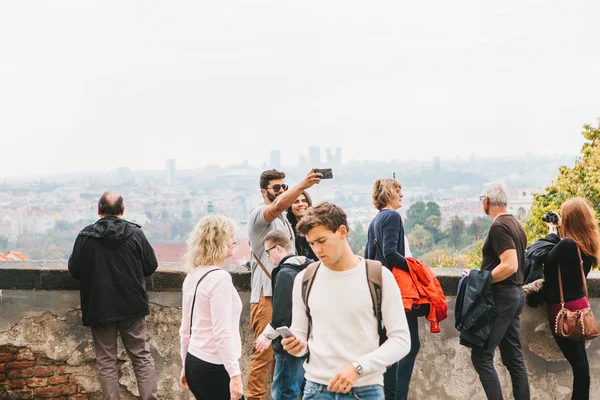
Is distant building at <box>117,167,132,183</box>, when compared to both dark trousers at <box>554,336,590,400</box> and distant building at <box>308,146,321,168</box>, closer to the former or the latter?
distant building at <box>308,146,321,168</box>

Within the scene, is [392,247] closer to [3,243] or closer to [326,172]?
[326,172]

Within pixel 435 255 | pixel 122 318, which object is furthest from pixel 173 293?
pixel 435 255

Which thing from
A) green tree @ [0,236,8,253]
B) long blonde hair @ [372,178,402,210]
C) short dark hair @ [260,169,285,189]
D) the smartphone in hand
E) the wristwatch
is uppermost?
short dark hair @ [260,169,285,189]

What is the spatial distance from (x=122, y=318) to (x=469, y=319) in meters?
2.17

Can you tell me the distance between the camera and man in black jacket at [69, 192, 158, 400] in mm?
4023

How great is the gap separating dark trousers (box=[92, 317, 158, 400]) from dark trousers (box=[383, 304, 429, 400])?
5.07 ft

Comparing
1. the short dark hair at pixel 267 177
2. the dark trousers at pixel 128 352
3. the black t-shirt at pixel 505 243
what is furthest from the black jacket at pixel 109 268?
the black t-shirt at pixel 505 243

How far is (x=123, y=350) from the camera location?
179 inches

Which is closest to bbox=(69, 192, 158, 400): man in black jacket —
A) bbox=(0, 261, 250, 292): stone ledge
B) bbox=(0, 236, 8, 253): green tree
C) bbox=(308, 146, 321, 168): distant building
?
bbox=(0, 261, 250, 292): stone ledge

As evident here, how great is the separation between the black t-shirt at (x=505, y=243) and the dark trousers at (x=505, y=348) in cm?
8

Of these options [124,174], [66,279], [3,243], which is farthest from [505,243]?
[124,174]

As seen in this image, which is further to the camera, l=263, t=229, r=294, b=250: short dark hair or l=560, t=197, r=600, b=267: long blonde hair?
l=560, t=197, r=600, b=267: long blonde hair

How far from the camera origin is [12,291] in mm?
4473

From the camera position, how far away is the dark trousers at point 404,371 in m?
4.06
